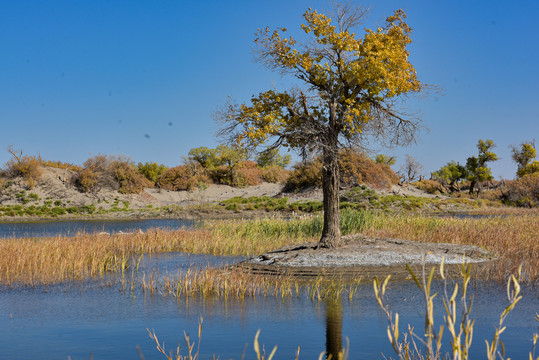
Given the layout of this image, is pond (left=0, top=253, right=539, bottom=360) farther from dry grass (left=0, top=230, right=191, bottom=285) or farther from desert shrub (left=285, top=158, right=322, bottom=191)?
desert shrub (left=285, top=158, right=322, bottom=191)

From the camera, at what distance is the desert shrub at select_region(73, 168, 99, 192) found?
44.5 m

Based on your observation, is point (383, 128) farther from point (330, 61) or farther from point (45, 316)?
point (45, 316)

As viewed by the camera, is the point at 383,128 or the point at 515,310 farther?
the point at 383,128

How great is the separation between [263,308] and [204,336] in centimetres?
183

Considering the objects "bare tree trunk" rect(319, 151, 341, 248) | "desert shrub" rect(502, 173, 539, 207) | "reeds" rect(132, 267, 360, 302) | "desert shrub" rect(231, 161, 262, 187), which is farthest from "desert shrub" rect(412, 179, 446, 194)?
"reeds" rect(132, 267, 360, 302)

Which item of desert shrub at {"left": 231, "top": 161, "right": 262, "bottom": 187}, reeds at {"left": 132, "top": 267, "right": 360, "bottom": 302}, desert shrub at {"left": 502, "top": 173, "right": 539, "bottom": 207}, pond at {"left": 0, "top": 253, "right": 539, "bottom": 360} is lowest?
pond at {"left": 0, "top": 253, "right": 539, "bottom": 360}

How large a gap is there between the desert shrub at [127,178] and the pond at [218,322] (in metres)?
36.0

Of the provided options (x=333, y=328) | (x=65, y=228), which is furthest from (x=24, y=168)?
(x=333, y=328)

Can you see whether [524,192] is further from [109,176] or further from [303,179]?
[109,176]

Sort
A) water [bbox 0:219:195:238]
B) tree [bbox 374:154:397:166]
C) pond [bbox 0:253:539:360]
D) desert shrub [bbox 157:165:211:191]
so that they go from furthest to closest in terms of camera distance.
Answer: tree [bbox 374:154:397:166]
desert shrub [bbox 157:165:211:191]
water [bbox 0:219:195:238]
pond [bbox 0:253:539:360]

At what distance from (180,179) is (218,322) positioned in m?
44.1

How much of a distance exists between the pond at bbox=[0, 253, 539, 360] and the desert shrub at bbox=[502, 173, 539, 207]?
36864 mm

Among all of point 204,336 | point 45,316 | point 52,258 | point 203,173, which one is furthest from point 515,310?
point 203,173

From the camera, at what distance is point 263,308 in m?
8.97
